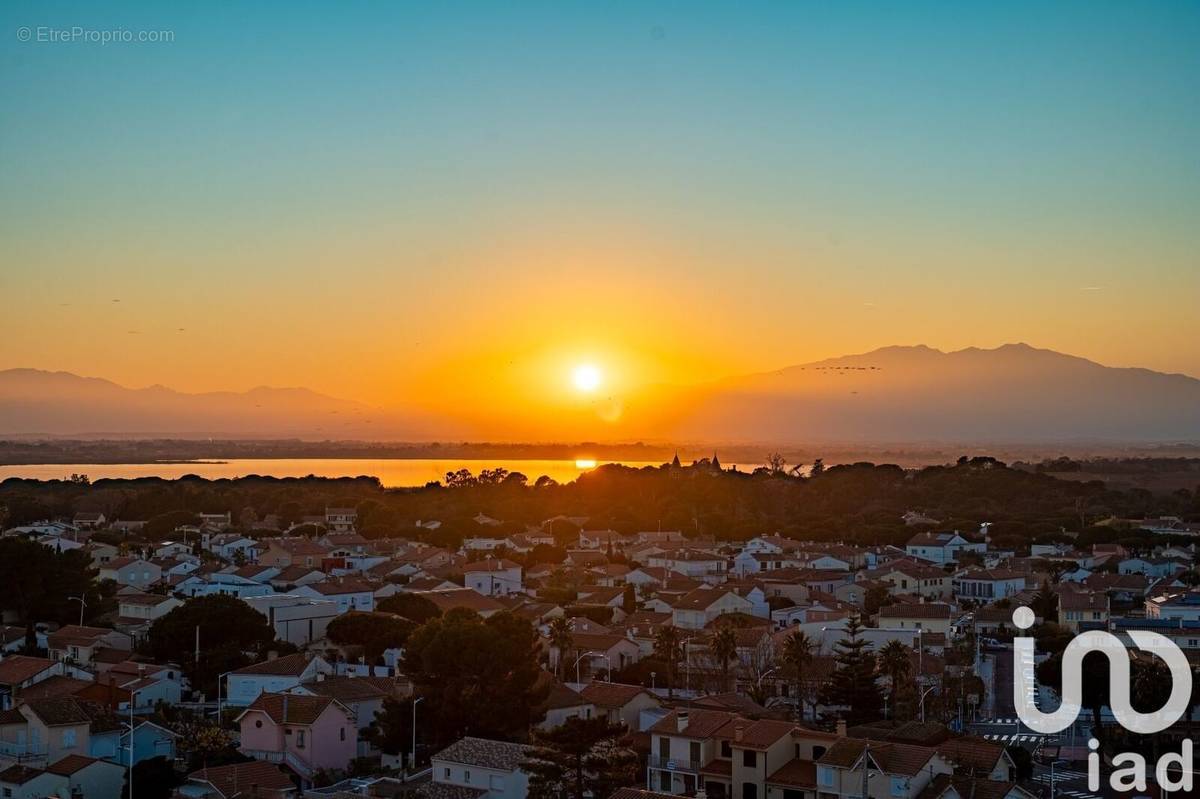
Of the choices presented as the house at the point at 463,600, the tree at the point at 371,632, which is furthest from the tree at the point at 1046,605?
the tree at the point at 371,632

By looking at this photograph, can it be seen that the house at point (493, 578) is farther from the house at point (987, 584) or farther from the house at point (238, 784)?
the house at point (238, 784)

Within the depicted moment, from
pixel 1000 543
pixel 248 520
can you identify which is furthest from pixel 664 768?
pixel 248 520

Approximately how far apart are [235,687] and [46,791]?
8.08 meters

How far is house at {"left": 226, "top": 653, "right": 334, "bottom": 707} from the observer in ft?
102

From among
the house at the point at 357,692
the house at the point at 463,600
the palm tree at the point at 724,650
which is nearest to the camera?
the house at the point at 357,692

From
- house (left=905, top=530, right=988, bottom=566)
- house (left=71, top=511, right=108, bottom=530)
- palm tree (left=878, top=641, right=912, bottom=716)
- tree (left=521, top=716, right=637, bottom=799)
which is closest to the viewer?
tree (left=521, top=716, right=637, bottom=799)

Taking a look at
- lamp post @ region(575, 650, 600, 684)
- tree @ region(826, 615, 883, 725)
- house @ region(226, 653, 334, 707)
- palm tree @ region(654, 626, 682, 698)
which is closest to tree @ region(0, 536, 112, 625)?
house @ region(226, 653, 334, 707)

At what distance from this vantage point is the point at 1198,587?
49406 millimetres

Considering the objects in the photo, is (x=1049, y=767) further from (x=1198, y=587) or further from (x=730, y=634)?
(x=1198, y=587)

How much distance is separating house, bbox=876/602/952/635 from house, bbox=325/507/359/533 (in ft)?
138

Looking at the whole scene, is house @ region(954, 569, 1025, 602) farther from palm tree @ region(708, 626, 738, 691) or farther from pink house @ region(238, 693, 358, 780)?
pink house @ region(238, 693, 358, 780)

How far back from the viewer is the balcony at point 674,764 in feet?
83.2

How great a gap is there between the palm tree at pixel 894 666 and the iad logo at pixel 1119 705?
9.89 feet

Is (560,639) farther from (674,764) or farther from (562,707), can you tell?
(674,764)
